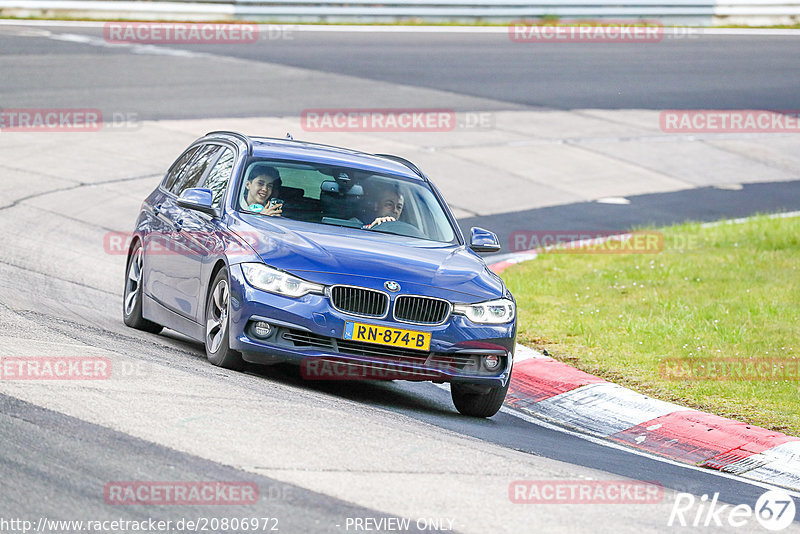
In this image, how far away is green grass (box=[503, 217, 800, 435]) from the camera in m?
10.1

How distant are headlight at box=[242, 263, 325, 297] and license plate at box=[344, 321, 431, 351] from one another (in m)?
0.32

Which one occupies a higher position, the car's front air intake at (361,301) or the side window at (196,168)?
the side window at (196,168)

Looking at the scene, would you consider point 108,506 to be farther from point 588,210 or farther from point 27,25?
point 27,25

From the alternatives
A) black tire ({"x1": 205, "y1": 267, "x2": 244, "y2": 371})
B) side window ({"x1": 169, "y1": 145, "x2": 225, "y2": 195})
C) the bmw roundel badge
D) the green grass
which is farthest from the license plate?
side window ({"x1": 169, "y1": 145, "x2": 225, "y2": 195})

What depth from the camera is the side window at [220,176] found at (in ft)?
32.4

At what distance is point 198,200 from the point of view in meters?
9.41

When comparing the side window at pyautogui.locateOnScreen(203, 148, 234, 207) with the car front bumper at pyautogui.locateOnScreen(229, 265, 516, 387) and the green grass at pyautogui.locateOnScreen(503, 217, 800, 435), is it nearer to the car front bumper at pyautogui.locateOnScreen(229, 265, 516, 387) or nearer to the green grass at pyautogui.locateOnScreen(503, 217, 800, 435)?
the car front bumper at pyautogui.locateOnScreen(229, 265, 516, 387)

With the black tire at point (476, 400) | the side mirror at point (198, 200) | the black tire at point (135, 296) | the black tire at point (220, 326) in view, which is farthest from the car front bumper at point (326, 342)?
the black tire at point (135, 296)

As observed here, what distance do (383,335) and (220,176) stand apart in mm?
2406

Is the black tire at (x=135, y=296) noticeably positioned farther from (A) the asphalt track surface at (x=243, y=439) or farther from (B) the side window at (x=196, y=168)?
(B) the side window at (x=196, y=168)

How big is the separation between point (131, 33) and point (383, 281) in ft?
79.3

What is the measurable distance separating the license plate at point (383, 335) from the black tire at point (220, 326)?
0.84 metres

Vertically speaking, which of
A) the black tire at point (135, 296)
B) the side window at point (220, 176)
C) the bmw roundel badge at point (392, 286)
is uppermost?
the side window at point (220, 176)

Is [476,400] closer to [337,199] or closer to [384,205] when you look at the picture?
[384,205]
